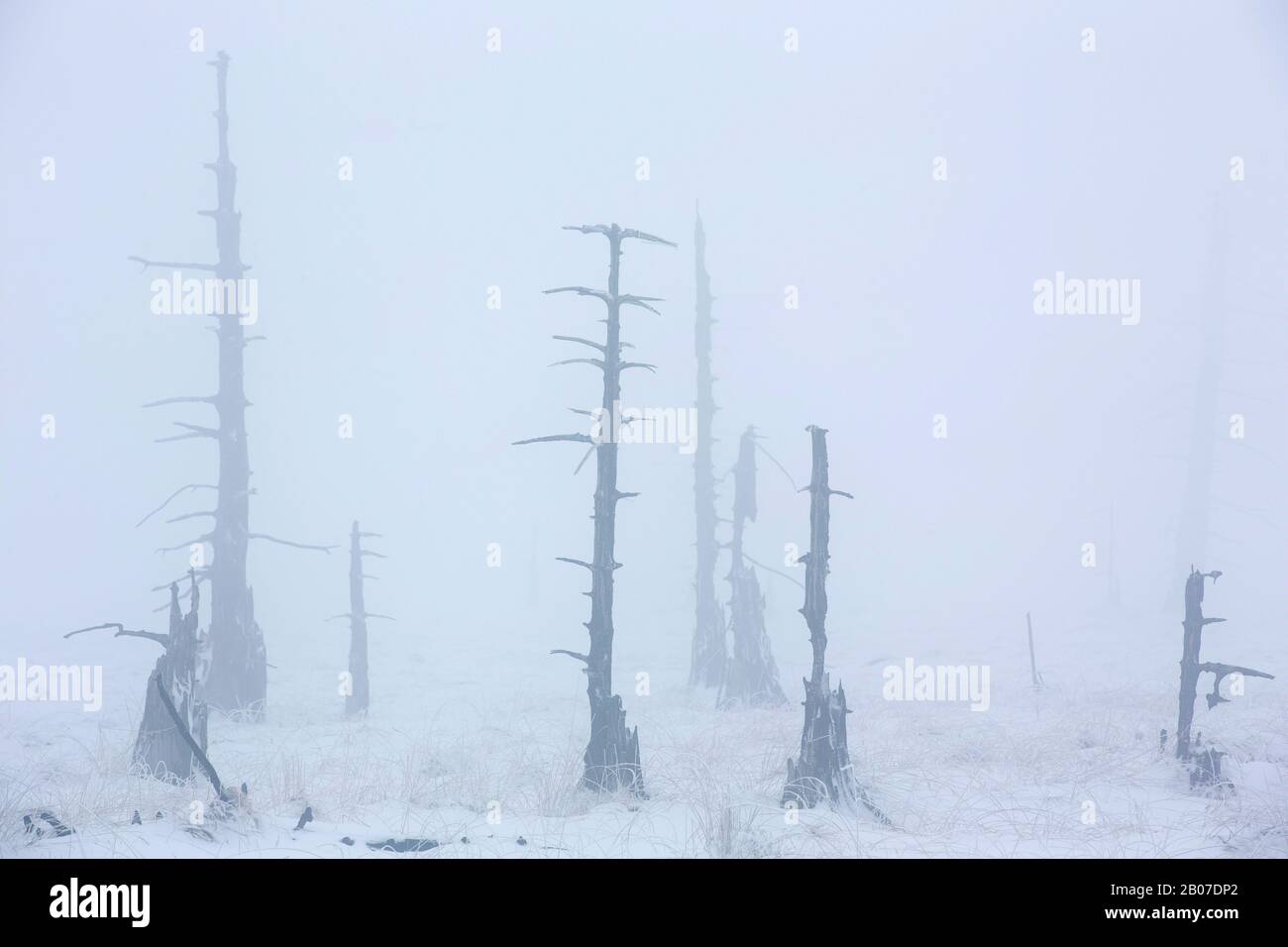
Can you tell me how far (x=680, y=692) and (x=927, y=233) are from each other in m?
105

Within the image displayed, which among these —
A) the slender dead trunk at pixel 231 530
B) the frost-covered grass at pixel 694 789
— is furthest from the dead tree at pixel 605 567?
the slender dead trunk at pixel 231 530

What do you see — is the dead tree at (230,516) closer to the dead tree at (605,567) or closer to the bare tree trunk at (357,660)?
the bare tree trunk at (357,660)

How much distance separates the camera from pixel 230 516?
17.4 metres

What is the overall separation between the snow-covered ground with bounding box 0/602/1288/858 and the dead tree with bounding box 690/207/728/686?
116cm

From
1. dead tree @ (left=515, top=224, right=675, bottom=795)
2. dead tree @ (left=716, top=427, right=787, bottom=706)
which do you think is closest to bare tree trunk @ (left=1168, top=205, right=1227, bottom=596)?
dead tree @ (left=716, top=427, right=787, bottom=706)

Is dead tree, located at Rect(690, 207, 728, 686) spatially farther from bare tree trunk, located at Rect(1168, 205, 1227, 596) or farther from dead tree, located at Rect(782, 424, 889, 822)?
bare tree trunk, located at Rect(1168, 205, 1227, 596)

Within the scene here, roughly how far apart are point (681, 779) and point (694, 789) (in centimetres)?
75

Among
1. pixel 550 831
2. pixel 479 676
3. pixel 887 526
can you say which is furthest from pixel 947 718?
pixel 887 526

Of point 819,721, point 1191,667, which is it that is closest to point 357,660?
point 819,721

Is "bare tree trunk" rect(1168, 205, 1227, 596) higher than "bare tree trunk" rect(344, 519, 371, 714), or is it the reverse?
"bare tree trunk" rect(1168, 205, 1227, 596)

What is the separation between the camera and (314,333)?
89438 mm

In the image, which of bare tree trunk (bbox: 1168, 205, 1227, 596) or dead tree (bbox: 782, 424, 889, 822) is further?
bare tree trunk (bbox: 1168, 205, 1227, 596)

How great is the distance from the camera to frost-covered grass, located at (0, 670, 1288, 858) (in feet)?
22.4

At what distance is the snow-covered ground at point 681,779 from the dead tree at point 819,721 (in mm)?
331
